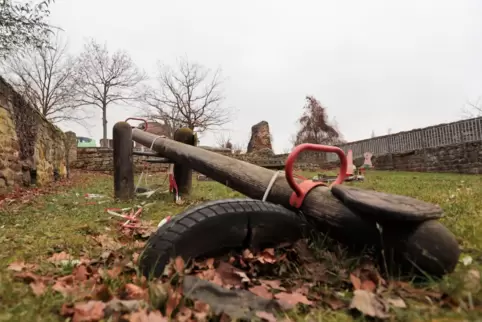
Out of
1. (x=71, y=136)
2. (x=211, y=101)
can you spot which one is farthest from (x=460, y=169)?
(x=211, y=101)

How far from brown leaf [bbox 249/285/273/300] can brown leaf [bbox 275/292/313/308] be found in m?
0.03

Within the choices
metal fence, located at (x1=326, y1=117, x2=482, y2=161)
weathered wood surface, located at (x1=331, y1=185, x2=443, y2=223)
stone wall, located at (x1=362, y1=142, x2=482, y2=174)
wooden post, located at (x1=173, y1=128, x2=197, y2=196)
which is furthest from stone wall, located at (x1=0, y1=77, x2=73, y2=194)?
metal fence, located at (x1=326, y1=117, x2=482, y2=161)

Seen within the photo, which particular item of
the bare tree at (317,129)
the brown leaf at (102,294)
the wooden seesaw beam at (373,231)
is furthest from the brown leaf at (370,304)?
the bare tree at (317,129)

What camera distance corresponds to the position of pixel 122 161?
4.76 meters

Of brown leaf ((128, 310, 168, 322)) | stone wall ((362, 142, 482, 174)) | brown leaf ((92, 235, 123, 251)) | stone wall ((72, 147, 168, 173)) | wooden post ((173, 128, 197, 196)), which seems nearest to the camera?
brown leaf ((128, 310, 168, 322))

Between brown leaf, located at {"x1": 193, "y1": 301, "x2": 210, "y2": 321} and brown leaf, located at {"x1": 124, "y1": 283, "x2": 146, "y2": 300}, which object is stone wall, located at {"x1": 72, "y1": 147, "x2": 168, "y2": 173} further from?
brown leaf, located at {"x1": 193, "y1": 301, "x2": 210, "y2": 321}

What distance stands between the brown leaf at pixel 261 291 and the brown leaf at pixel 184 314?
0.30 metres

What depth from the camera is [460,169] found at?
13969mm

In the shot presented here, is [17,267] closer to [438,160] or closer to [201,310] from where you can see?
[201,310]

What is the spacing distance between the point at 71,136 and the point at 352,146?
17.3 metres

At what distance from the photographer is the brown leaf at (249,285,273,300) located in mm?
1332

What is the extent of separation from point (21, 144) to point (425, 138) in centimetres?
1786

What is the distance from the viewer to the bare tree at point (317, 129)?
30625 millimetres

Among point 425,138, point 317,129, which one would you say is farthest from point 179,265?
point 317,129
